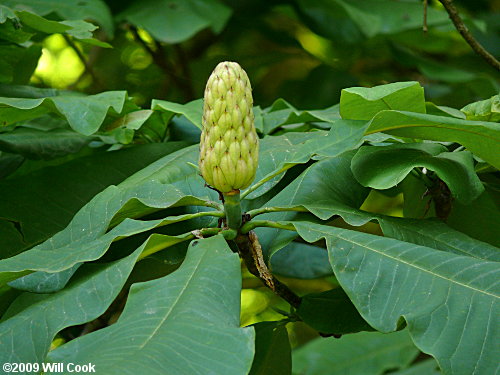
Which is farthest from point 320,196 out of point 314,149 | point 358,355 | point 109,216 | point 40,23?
point 358,355

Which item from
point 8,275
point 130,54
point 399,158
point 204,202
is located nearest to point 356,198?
point 399,158

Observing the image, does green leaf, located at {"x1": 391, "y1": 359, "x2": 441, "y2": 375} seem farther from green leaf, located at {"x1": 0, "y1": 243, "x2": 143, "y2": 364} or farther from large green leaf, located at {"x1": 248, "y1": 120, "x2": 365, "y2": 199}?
green leaf, located at {"x1": 0, "y1": 243, "x2": 143, "y2": 364}

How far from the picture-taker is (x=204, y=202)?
1121mm

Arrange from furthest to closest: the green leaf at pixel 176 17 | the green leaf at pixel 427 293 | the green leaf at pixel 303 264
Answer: the green leaf at pixel 176 17, the green leaf at pixel 303 264, the green leaf at pixel 427 293

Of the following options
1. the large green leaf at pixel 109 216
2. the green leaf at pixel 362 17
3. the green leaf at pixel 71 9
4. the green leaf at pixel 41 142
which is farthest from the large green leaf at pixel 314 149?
the green leaf at pixel 362 17

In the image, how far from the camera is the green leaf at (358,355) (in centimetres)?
229

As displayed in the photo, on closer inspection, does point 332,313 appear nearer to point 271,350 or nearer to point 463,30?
point 271,350

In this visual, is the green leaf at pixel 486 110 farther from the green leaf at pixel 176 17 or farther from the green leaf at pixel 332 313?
the green leaf at pixel 176 17

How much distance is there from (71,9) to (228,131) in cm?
107

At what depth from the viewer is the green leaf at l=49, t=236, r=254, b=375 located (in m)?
0.78

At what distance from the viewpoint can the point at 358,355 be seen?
93.2 inches

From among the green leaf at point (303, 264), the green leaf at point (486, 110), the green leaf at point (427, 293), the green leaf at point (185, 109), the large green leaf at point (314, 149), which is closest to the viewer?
the green leaf at point (427, 293)

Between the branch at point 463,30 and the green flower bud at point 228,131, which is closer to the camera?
the green flower bud at point 228,131

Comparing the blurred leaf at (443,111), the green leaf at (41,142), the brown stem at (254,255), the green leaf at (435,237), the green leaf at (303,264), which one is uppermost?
the blurred leaf at (443,111)
